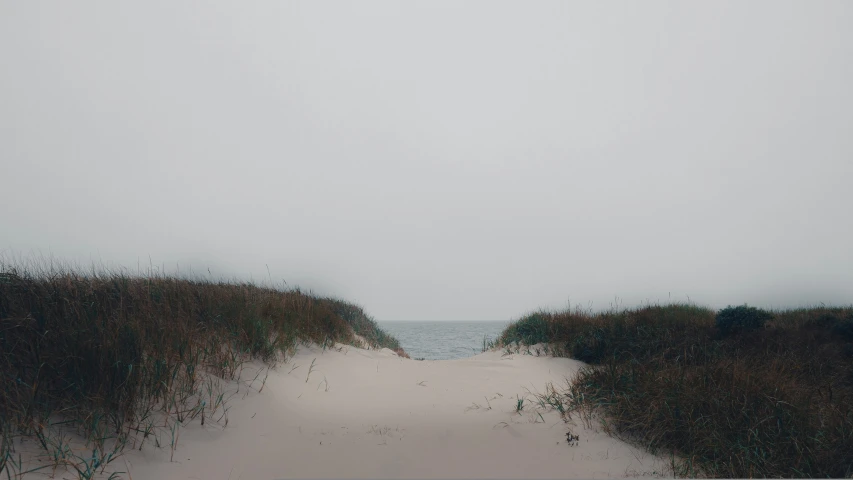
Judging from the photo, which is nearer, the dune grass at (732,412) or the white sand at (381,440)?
the white sand at (381,440)

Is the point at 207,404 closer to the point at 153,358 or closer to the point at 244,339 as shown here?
the point at 153,358

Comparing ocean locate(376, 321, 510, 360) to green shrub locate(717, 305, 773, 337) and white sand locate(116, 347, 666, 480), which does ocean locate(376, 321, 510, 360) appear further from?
white sand locate(116, 347, 666, 480)

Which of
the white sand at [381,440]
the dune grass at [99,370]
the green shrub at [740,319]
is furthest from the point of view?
the green shrub at [740,319]

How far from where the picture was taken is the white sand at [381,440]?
3070 millimetres

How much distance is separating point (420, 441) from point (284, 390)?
203 cm

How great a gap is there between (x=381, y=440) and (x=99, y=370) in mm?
2422

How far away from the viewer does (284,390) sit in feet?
15.6

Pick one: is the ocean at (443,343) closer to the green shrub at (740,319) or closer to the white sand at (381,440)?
the green shrub at (740,319)

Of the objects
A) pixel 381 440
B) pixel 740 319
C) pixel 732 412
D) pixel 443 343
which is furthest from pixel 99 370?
pixel 443 343

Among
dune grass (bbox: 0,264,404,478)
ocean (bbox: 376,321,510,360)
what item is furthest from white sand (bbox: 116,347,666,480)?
ocean (bbox: 376,321,510,360)

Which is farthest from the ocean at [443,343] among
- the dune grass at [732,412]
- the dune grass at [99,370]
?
the dune grass at [99,370]

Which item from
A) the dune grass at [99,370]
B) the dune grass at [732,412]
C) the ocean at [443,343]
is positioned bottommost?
the ocean at [443,343]

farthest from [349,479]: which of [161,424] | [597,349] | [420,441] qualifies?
[597,349]

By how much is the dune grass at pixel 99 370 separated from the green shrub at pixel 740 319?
9.85m
